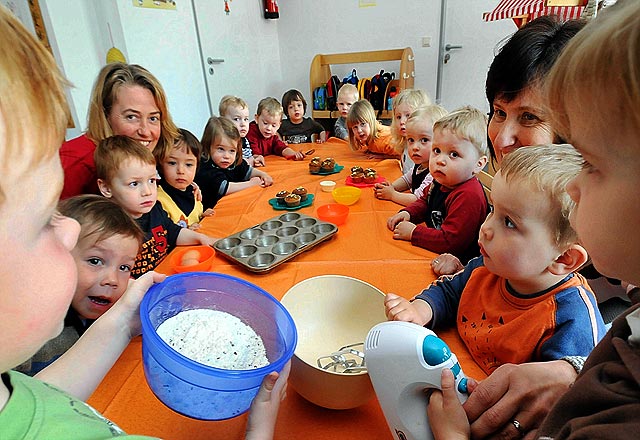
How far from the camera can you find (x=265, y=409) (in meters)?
0.55

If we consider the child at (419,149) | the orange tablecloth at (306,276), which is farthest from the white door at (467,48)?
the child at (419,149)

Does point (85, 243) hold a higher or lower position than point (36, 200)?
lower

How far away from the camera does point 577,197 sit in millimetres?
390

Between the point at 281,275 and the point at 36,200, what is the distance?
832 mm

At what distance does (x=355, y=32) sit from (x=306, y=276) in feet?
15.4

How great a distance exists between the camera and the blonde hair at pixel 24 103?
268 mm

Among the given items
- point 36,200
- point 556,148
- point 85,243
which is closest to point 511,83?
point 556,148

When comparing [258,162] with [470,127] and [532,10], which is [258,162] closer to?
[470,127]

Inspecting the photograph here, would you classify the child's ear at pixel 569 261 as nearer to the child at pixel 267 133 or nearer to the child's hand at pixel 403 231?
the child's hand at pixel 403 231

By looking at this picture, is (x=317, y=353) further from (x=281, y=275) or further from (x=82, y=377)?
(x=82, y=377)

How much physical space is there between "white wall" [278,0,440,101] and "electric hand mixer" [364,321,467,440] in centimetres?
477

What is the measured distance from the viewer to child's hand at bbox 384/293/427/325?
2.54 feet

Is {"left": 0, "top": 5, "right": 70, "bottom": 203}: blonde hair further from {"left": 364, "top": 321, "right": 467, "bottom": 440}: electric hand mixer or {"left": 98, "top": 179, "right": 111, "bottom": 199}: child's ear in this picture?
{"left": 98, "top": 179, "right": 111, "bottom": 199}: child's ear

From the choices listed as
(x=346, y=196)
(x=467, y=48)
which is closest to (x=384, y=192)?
(x=346, y=196)
